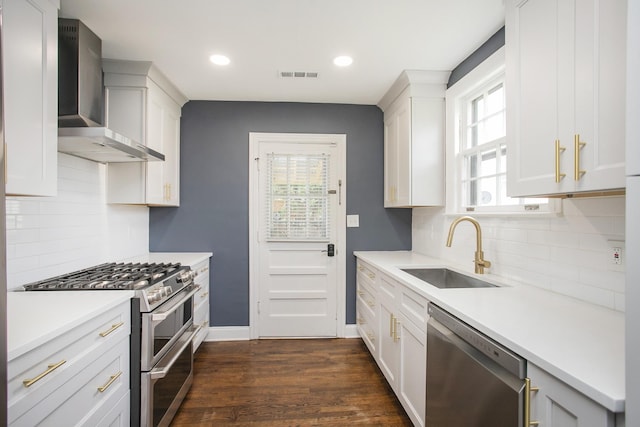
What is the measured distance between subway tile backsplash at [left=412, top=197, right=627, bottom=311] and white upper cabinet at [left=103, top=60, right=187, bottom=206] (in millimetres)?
2645

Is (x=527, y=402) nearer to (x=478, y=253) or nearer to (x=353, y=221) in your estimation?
(x=478, y=253)

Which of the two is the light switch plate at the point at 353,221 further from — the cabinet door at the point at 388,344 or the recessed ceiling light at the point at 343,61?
the recessed ceiling light at the point at 343,61

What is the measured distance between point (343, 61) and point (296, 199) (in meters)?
1.42

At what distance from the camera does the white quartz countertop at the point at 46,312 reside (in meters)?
0.98

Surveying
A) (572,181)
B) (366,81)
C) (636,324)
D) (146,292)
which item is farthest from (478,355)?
(366,81)

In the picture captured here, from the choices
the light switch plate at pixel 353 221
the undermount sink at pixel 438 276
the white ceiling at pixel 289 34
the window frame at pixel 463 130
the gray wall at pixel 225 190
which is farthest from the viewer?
the light switch plate at pixel 353 221

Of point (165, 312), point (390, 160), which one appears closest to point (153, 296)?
point (165, 312)

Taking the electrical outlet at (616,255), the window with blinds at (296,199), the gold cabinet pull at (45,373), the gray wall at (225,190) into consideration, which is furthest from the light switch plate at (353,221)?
the gold cabinet pull at (45,373)

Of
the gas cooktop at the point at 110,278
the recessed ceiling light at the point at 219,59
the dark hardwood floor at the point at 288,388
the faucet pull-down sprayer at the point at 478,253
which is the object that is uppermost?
the recessed ceiling light at the point at 219,59

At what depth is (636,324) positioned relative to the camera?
65 cm

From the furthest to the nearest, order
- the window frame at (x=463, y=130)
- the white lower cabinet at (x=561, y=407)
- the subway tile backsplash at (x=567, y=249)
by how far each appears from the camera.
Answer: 1. the window frame at (x=463, y=130)
2. the subway tile backsplash at (x=567, y=249)
3. the white lower cabinet at (x=561, y=407)

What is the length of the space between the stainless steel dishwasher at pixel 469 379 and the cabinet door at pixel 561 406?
1.3 inches

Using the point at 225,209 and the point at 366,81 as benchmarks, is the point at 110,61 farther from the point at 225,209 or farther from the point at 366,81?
the point at 366,81

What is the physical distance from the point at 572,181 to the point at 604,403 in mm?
748
